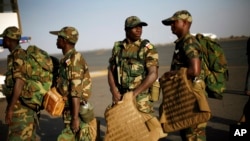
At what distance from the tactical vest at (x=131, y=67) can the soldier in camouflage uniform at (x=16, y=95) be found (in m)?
1.26

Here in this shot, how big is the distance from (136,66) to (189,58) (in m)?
0.71

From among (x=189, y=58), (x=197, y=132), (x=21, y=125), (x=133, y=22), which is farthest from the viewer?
(x=21, y=125)

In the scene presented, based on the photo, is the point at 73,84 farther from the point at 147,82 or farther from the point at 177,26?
the point at 177,26

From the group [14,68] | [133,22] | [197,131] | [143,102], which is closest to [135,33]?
[133,22]

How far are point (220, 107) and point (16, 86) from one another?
16.8ft

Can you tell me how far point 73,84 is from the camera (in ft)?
10.1

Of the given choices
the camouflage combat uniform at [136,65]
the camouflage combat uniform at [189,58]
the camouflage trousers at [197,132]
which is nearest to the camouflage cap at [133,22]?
the camouflage combat uniform at [136,65]

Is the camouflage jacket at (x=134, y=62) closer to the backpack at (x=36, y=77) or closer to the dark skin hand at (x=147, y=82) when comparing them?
the dark skin hand at (x=147, y=82)

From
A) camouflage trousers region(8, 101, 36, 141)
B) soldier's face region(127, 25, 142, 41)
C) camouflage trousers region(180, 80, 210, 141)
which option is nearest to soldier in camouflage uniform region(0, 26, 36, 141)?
camouflage trousers region(8, 101, 36, 141)

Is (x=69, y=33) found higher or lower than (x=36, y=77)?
higher

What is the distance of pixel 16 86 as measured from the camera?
3.28 metres

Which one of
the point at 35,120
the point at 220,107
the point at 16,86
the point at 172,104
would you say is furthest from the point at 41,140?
the point at 220,107

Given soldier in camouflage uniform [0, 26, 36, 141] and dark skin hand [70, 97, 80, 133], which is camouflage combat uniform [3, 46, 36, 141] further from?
dark skin hand [70, 97, 80, 133]

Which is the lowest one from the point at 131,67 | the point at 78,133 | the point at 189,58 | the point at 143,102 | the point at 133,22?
the point at 78,133
